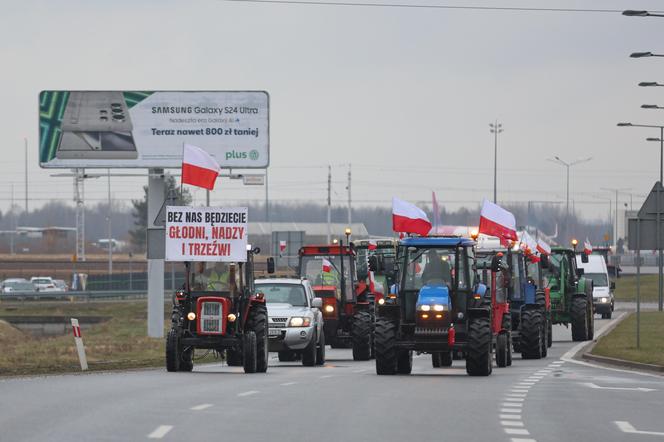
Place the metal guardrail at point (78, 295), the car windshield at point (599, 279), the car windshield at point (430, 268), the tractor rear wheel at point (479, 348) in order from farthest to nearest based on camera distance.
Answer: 1. the metal guardrail at point (78, 295)
2. the car windshield at point (599, 279)
3. the car windshield at point (430, 268)
4. the tractor rear wheel at point (479, 348)

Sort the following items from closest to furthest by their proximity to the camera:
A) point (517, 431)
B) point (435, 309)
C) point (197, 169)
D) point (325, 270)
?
point (517, 431) < point (435, 309) < point (197, 169) < point (325, 270)

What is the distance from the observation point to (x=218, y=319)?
28297 millimetres

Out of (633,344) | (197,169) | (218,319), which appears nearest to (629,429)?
(218,319)

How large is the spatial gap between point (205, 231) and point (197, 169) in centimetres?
484

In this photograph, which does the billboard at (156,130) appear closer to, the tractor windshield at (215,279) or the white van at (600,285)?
the white van at (600,285)

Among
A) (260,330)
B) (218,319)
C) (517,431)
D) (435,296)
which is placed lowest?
(517,431)

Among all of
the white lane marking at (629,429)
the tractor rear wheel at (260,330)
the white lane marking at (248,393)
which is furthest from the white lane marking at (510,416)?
the tractor rear wheel at (260,330)

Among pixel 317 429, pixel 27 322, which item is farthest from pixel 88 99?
pixel 317 429

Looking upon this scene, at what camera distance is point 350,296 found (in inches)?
1547

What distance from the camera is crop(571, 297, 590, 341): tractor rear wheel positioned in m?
46.1

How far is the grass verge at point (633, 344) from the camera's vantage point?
33.7 meters

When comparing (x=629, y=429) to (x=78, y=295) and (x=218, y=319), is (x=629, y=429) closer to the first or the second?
(x=218, y=319)

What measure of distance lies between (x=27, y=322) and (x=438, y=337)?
4197 cm

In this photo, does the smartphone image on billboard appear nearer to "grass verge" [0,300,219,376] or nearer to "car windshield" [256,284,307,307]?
"grass verge" [0,300,219,376]
